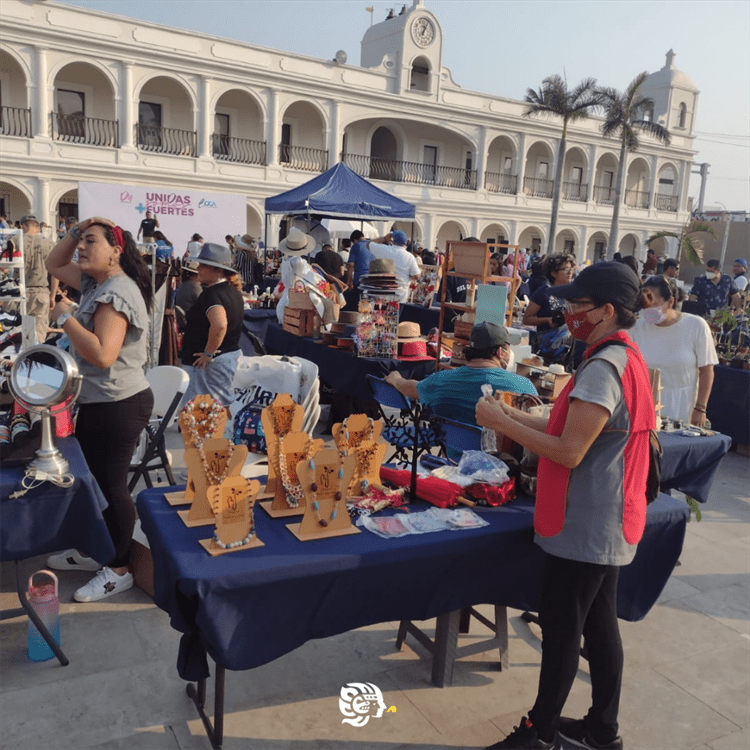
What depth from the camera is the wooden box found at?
6.86 m

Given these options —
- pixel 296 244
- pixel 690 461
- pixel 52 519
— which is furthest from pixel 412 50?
pixel 52 519

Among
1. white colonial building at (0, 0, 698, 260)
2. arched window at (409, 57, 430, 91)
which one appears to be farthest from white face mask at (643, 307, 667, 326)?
arched window at (409, 57, 430, 91)

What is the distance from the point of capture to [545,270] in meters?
5.37

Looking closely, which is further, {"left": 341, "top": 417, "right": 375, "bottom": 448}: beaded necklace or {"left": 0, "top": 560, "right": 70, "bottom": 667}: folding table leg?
{"left": 0, "top": 560, "right": 70, "bottom": 667}: folding table leg

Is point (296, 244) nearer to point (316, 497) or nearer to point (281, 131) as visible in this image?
point (316, 497)

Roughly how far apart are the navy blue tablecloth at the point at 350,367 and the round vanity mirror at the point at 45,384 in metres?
3.31

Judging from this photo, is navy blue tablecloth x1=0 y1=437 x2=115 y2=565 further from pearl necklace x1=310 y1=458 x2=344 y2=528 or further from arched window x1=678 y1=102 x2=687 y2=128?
arched window x1=678 y1=102 x2=687 y2=128

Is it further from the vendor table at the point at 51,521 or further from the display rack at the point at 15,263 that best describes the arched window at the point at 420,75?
the vendor table at the point at 51,521

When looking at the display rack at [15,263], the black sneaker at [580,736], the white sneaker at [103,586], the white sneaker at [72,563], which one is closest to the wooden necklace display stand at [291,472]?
the black sneaker at [580,736]

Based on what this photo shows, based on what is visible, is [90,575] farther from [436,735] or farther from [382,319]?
[382,319]

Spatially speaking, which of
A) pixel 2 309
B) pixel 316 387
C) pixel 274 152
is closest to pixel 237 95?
pixel 274 152

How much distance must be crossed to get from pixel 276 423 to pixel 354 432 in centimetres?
30

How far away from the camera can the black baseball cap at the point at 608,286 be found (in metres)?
2.08

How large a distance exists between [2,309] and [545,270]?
453 cm
